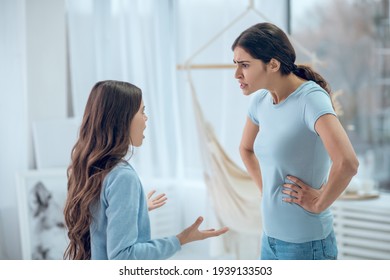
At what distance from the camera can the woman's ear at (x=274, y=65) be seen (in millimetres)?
1532

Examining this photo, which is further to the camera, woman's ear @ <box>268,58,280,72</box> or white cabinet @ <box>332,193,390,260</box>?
white cabinet @ <box>332,193,390,260</box>

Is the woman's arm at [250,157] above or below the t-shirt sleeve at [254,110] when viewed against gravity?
below

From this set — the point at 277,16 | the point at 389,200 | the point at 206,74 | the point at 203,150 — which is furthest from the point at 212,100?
the point at 389,200

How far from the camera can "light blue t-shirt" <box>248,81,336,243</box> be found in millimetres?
1464

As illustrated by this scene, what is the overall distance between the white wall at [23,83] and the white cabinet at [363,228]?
3.77 feet

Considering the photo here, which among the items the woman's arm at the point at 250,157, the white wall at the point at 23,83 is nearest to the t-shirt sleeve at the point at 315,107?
the woman's arm at the point at 250,157

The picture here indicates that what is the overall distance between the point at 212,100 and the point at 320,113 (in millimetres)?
1070

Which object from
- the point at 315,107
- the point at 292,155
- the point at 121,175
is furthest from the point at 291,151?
the point at 121,175

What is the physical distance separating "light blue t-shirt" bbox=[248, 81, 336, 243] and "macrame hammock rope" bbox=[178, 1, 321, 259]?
23.6 inches

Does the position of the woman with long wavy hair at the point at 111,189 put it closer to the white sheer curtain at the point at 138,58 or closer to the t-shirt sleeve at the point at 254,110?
the t-shirt sleeve at the point at 254,110

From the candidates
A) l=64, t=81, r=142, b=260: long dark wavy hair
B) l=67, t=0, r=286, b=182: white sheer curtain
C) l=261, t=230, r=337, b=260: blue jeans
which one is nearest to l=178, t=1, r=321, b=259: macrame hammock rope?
l=67, t=0, r=286, b=182: white sheer curtain

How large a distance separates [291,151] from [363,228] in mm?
925

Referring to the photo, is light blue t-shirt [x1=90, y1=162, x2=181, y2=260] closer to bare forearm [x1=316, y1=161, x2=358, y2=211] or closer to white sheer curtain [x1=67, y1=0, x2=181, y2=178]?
bare forearm [x1=316, y1=161, x2=358, y2=211]

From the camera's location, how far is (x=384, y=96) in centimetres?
244
